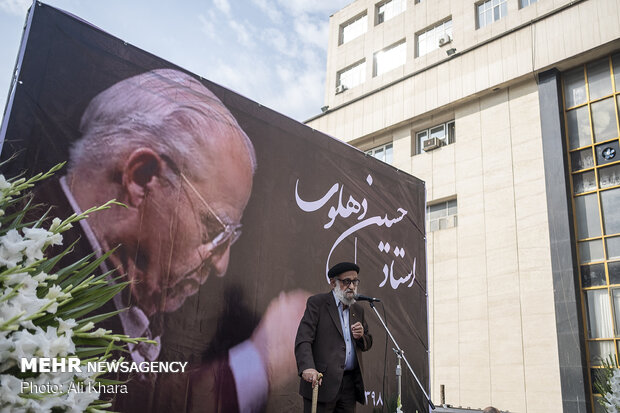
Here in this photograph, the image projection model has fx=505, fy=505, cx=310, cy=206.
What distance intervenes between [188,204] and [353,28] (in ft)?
55.6

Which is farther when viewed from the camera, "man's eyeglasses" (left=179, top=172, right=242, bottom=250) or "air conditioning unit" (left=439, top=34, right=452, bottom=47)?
"air conditioning unit" (left=439, top=34, right=452, bottom=47)

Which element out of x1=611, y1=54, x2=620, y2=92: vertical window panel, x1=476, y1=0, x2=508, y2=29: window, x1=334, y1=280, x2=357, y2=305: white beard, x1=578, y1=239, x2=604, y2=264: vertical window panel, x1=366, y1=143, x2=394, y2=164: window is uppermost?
x1=476, y1=0, x2=508, y2=29: window

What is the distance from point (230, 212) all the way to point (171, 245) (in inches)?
25.0

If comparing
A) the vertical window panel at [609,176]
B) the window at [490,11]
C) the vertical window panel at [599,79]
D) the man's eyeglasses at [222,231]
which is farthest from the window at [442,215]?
the man's eyeglasses at [222,231]

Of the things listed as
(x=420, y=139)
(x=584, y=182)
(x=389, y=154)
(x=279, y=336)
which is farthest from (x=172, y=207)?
(x=389, y=154)

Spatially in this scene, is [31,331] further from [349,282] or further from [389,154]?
[389,154]

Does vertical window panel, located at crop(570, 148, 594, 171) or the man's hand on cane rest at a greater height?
vertical window panel, located at crop(570, 148, 594, 171)

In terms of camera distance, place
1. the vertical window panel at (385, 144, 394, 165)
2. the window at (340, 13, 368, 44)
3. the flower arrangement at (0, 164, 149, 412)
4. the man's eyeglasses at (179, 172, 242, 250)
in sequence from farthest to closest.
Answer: the window at (340, 13, 368, 44), the vertical window panel at (385, 144, 394, 165), the man's eyeglasses at (179, 172, 242, 250), the flower arrangement at (0, 164, 149, 412)

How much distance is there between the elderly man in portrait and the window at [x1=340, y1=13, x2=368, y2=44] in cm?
1573

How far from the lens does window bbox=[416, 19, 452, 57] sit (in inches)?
626

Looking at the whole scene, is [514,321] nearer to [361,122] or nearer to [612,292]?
[612,292]

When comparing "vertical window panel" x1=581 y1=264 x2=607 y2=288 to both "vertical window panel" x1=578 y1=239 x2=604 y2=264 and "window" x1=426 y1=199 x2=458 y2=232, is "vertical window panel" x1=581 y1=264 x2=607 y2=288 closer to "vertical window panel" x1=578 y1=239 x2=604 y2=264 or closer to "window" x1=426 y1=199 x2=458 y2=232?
"vertical window panel" x1=578 y1=239 x2=604 y2=264

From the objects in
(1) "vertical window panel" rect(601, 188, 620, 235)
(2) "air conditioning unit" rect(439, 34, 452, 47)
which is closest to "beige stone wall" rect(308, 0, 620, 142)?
(2) "air conditioning unit" rect(439, 34, 452, 47)

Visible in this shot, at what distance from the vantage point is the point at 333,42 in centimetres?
1973
